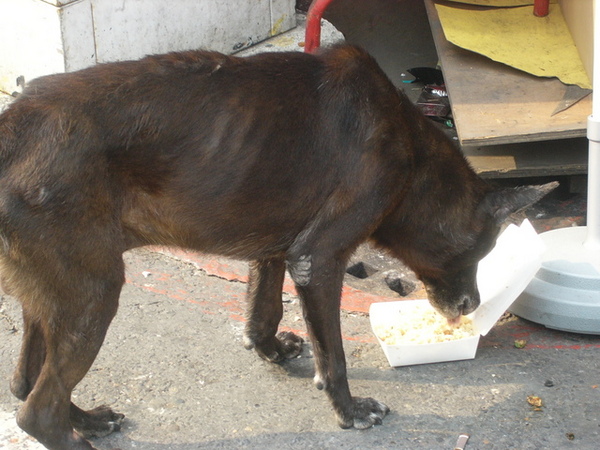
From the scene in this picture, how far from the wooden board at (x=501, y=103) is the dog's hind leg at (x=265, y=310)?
4.92 ft

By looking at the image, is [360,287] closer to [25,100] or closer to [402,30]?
[25,100]

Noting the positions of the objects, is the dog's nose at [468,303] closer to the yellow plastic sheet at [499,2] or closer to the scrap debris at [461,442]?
the scrap debris at [461,442]

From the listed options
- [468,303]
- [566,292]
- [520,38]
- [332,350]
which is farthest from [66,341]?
[520,38]

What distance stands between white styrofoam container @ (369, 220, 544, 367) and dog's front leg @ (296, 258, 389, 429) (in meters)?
0.42

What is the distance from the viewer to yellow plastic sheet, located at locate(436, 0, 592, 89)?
587 centimetres

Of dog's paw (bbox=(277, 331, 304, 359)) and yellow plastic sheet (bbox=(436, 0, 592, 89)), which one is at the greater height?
yellow plastic sheet (bbox=(436, 0, 592, 89))

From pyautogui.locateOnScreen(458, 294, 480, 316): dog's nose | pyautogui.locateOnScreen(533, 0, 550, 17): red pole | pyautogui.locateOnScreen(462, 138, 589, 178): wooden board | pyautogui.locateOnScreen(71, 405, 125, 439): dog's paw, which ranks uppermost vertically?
pyautogui.locateOnScreen(533, 0, 550, 17): red pole

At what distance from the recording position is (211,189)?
12.0 ft

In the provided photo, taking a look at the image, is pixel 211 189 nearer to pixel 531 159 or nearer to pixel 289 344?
pixel 289 344

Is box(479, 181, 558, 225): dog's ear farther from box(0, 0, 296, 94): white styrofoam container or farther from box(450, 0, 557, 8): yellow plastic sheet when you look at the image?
box(0, 0, 296, 94): white styrofoam container

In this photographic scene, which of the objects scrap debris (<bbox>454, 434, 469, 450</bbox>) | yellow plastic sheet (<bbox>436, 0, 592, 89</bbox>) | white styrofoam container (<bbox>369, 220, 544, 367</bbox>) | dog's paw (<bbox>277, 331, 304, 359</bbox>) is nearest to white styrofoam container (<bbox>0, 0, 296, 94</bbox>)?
yellow plastic sheet (<bbox>436, 0, 592, 89</bbox>)

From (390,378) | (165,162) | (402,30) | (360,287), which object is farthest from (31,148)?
(402,30)

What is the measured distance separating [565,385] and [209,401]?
5.37ft

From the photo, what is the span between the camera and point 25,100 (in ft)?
11.4
